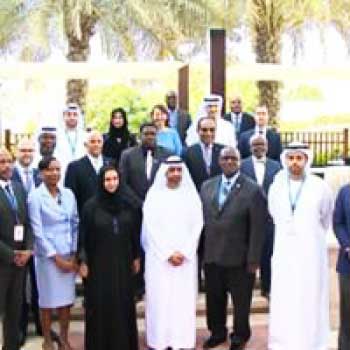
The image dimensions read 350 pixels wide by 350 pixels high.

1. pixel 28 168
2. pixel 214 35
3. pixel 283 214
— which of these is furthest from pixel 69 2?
pixel 283 214

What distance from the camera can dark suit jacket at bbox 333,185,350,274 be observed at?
6398mm

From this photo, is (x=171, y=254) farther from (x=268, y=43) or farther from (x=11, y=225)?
(x=268, y=43)

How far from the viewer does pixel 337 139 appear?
1888 centimetres

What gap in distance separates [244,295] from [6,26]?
1132 centimetres

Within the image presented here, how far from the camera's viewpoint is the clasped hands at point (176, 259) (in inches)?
274

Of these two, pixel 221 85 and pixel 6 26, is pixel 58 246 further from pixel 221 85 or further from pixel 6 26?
pixel 6 26

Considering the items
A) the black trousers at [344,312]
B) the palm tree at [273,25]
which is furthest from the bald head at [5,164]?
the palm tree at [273,25]

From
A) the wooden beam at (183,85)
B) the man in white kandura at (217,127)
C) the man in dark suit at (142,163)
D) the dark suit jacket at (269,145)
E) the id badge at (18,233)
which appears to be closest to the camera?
the id badge at (18,233)

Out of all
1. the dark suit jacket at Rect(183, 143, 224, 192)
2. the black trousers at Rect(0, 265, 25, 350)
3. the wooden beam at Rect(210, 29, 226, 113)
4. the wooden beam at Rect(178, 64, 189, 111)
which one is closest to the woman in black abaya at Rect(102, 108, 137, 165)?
the dark suit jacket at Rect(183, 143, 224, 192)

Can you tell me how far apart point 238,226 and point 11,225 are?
6.14ft

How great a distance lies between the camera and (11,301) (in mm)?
6523

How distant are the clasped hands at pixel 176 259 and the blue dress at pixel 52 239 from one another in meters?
0.79

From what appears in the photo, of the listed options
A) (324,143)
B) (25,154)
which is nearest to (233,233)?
(25,154)

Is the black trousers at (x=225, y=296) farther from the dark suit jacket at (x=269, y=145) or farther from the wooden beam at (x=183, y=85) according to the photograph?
the wooden beam at (x=183, y=85)
